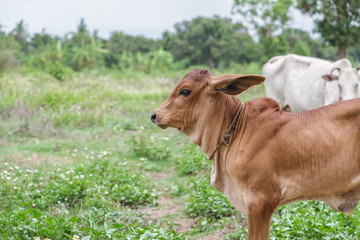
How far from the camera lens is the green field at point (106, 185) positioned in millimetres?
3568

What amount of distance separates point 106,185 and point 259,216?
3109 millimetres

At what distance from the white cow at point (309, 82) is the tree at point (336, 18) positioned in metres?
4.33

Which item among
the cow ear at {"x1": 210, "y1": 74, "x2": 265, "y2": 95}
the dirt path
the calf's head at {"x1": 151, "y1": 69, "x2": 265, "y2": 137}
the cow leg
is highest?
the cow ear at {"x1": 210, "y1": 74, "x2": 265, "y2": 95}

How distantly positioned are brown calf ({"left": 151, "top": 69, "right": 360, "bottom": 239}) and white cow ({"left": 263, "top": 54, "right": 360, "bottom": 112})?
15.1 feet

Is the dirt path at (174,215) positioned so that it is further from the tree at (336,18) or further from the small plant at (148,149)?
the tree at (336,18)

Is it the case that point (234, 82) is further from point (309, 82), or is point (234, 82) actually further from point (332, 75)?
point (309, 82)

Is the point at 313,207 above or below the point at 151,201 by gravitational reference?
above

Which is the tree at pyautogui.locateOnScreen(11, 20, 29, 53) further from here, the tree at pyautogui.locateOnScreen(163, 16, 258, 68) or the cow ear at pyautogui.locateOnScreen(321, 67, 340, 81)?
the cow ear at pyautogui.locateOnScreen(321, 67, 340, 81)

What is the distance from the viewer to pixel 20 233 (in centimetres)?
352

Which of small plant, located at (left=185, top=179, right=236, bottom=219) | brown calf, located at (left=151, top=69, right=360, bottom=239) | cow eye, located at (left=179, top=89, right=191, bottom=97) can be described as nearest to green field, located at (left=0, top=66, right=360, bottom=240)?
small plant, located at (left=185, top=179, right=236, bottom=219)

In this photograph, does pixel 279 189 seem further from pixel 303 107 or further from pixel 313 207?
pixel 303 107

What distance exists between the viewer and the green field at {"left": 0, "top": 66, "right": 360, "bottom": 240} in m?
3.57

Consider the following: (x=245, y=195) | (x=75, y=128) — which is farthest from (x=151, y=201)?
(x=75, y=128)

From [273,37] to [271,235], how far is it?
21727mm
